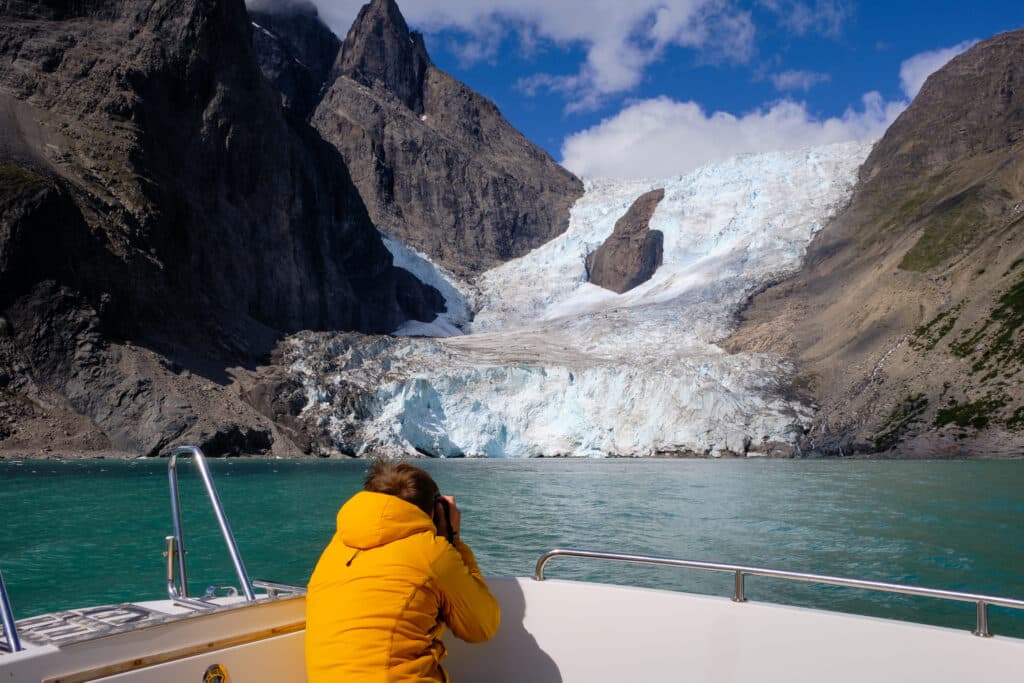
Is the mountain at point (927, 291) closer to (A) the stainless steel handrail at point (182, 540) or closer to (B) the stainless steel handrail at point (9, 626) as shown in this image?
(A) the stainless steel handrail at point (182, 540)

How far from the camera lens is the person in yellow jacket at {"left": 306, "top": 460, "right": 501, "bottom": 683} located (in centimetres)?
284

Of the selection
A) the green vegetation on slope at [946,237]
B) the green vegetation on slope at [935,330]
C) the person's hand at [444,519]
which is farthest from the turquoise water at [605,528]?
the green vegetation on slope at [946,237]

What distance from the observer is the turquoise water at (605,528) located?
39.7 feet

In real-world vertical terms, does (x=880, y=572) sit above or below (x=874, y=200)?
below

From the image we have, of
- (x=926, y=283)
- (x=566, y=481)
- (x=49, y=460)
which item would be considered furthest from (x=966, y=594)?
(x=926, y=283)

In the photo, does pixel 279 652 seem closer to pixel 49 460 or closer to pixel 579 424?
pixel 49 460

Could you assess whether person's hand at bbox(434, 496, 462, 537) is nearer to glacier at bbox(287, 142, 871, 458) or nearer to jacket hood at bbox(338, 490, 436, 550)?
jacket hood at bbox(338, 490, 436, 550)

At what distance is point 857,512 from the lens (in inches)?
807

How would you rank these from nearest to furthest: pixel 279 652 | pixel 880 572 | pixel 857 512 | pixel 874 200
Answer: pixel 279 652
pixel 880 572
pixel 857 512
pixel 874 200

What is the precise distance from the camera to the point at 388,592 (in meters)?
2.85

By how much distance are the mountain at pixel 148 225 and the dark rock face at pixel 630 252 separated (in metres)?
32.4

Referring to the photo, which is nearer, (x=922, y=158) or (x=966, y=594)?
(x=966, y=594)

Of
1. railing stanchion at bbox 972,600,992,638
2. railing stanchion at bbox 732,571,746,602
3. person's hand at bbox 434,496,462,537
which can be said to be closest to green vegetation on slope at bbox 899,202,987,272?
railing stanchion at bbox 732,571,746,602

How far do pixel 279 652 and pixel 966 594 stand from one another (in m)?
2.59
